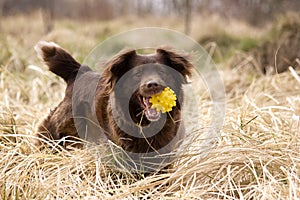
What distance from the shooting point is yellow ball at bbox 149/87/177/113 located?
8.21 feet

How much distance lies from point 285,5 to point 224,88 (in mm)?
7043

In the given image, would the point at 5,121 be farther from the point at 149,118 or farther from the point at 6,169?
the point at 149,118

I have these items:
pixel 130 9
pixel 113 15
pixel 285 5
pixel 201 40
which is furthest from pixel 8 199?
pixel 130 9

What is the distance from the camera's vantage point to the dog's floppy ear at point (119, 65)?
109 inches

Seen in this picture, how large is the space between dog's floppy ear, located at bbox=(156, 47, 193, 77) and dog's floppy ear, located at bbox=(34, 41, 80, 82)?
79 cm

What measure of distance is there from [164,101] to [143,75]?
256 mm

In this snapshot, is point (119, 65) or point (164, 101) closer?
point (164, 101)

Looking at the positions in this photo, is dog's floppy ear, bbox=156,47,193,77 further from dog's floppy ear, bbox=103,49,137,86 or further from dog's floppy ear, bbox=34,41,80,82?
dog's floppy ear, bbox=34,41,80,82

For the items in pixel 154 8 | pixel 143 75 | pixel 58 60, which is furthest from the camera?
pixel 154 8

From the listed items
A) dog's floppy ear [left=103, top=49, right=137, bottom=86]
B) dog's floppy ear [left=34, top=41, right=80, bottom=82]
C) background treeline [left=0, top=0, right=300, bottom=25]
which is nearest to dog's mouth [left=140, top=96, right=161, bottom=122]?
dog's floppy ear [left=103, top=49, right=137, bottom=86]

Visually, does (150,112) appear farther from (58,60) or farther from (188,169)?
(58,60)

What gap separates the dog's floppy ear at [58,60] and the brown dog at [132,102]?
0.73 ft

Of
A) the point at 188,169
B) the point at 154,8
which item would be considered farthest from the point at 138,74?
the point at 154,8

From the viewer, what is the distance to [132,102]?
8.87 ft
